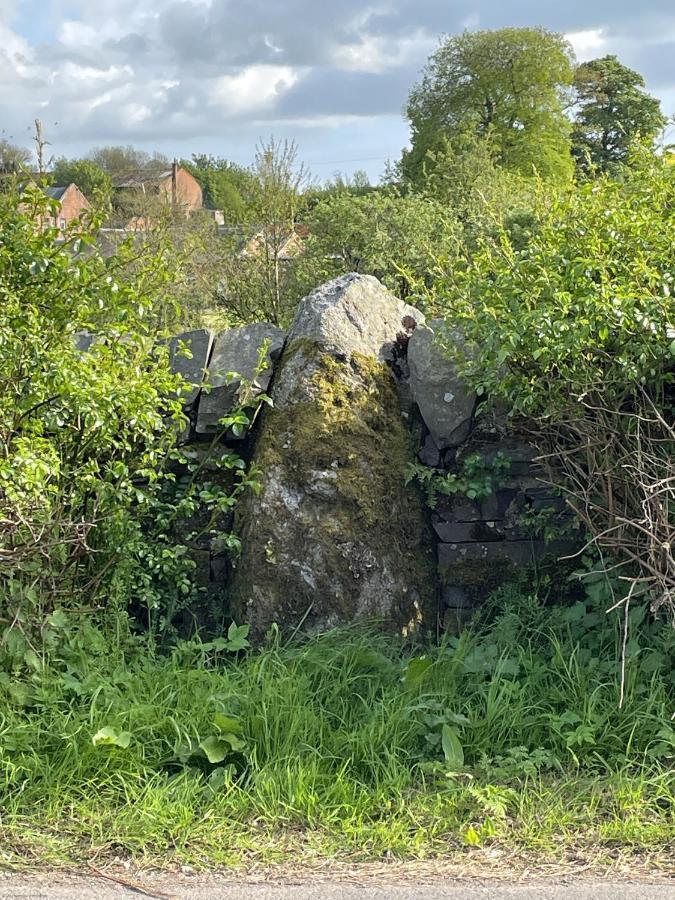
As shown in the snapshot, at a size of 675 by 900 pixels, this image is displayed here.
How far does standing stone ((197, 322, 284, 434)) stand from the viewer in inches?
194

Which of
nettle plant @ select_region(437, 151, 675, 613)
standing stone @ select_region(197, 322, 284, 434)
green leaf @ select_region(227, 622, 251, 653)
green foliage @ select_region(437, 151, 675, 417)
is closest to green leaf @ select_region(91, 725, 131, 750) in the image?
green leaf @ select_region(227, 622, 251, 653)

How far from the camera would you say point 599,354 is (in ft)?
13.5

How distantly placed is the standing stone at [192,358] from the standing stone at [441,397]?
1231 millimetres

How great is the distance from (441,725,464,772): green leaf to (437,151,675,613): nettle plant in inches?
40.6

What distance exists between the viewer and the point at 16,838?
3.17 meters

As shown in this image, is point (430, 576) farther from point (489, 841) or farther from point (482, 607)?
point (489, 841)

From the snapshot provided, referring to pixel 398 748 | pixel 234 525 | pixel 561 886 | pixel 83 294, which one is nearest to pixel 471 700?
pixel 398 748

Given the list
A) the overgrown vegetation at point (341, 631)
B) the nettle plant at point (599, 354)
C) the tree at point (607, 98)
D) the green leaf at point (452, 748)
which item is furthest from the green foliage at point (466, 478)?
the tree at point (607, 98)

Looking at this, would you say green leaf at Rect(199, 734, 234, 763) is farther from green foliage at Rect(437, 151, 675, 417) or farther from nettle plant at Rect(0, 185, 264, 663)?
green foliage at Rect(437, 151, 675, 417)

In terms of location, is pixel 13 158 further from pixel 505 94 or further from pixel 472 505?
pixel 505 94

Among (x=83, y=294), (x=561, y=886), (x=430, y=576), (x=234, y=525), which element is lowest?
(x=561, y=886)

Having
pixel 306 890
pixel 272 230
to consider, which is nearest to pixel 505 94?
pixel 272 230

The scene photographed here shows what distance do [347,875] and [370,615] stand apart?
68.5 inches

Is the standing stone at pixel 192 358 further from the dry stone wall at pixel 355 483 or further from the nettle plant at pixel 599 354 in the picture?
the nettle plant at pixel 599 354
